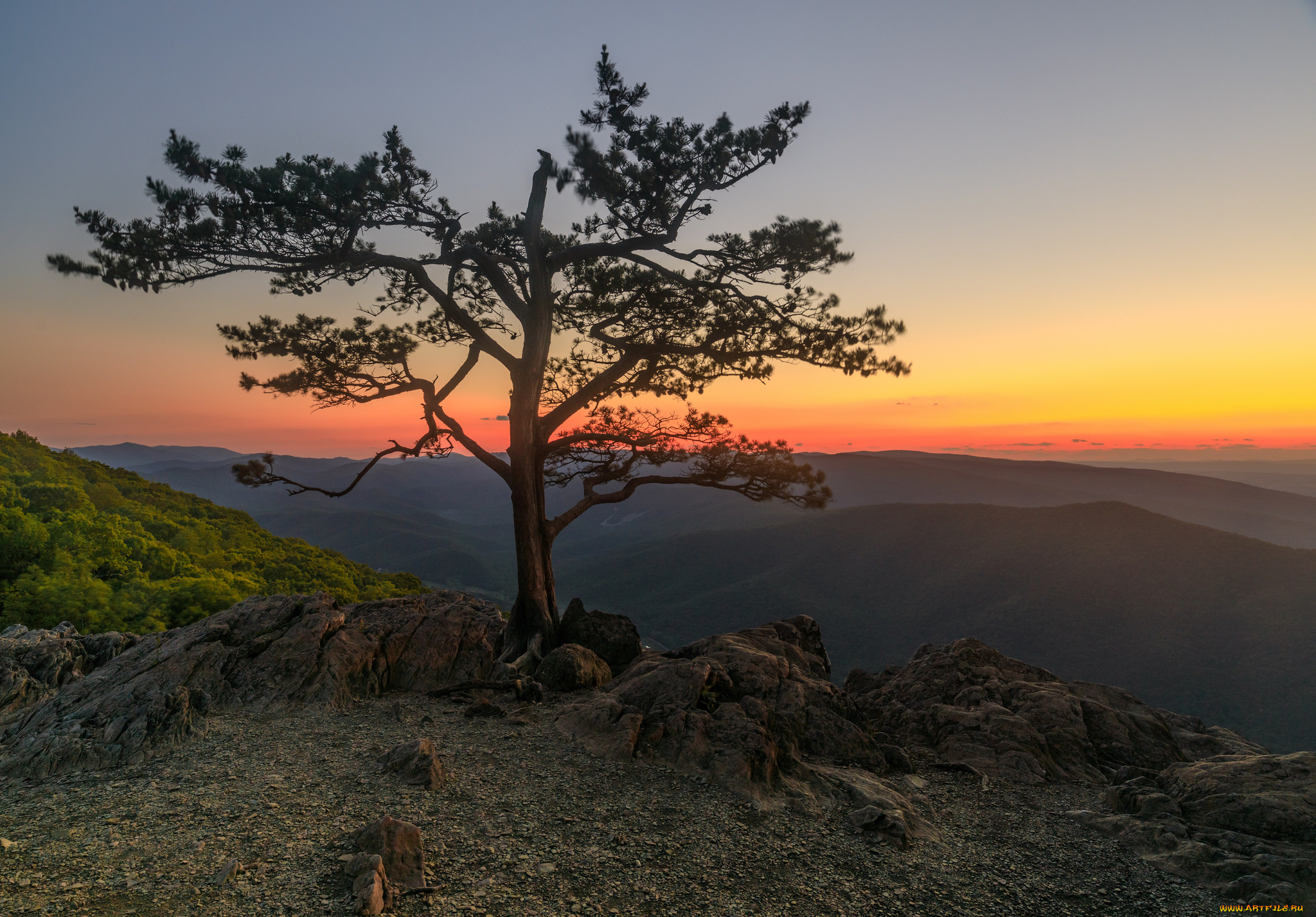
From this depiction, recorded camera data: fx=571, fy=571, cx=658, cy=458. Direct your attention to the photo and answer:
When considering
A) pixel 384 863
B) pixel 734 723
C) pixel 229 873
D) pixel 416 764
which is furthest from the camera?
pixel 734 723

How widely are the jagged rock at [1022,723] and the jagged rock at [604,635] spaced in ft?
16.9

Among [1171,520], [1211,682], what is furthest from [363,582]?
[1171,520]

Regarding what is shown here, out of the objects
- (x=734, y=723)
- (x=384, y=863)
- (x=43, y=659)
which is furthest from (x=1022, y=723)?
(x=43, y=659)

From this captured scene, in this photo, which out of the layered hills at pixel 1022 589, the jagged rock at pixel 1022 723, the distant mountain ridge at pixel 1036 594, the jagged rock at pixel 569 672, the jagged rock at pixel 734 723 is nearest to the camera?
the jagged rock at pixel 734 723

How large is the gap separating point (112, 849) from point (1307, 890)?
37.1 ft

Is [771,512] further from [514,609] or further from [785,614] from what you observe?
[514,609]

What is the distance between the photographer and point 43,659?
33.3ft

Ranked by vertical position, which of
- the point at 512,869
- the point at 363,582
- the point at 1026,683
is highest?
the point at 512,869

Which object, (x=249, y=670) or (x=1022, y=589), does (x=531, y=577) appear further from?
(x=1022, y=589)

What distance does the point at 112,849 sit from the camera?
17.7ft

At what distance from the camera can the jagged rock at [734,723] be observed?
7.75 m

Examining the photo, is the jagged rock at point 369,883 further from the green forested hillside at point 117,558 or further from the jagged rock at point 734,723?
the green forested hillside at point 117,558

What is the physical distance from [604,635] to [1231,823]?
33.6 feet

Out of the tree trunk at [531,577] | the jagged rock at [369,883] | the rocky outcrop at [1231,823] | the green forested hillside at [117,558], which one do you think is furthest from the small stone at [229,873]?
the green forested hillside at [117,558]
